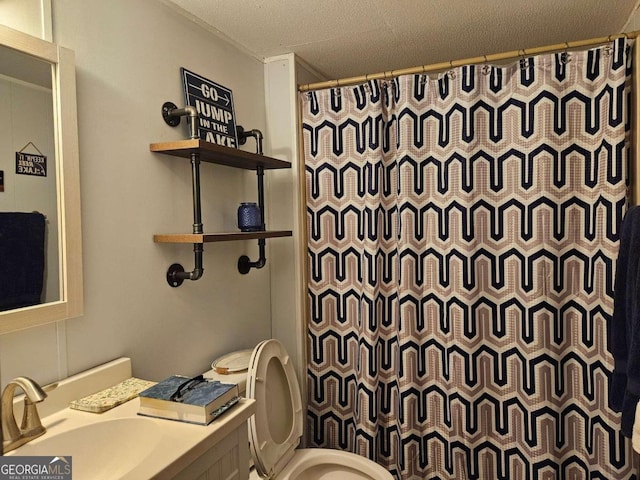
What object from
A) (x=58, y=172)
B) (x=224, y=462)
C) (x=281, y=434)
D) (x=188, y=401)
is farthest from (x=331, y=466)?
(x=58, y=172)

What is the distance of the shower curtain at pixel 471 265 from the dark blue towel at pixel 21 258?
1.19 meters

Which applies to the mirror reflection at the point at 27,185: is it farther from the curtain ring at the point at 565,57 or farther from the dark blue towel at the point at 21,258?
the curtain ring at the point at 565,57

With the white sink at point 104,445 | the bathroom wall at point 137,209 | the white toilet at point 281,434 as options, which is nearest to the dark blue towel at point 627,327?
the white toilet at point 281,434

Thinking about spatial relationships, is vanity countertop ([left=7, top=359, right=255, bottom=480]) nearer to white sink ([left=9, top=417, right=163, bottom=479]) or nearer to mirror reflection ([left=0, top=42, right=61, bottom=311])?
white sink ([left=9, top=417, right=163, bottom=479])

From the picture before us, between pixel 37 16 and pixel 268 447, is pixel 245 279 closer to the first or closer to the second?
pixel 268 447

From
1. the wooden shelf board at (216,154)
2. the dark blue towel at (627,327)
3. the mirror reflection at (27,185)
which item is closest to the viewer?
the mirror reflection at (27,185)

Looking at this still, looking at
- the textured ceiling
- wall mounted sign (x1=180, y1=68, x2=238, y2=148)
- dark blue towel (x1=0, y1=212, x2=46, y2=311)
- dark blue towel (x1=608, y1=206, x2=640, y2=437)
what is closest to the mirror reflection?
dark blue towel (x1=0, y1=212, x2=46, y2=311)

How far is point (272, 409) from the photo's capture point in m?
1.71

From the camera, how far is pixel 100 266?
1.34 m

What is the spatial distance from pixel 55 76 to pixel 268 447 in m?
1.33

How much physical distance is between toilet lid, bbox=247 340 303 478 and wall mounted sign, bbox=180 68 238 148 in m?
0.82

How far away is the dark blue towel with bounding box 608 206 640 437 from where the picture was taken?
1.22m

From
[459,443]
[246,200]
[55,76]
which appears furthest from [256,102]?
[459,443]

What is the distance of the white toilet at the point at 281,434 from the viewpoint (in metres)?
1.55
